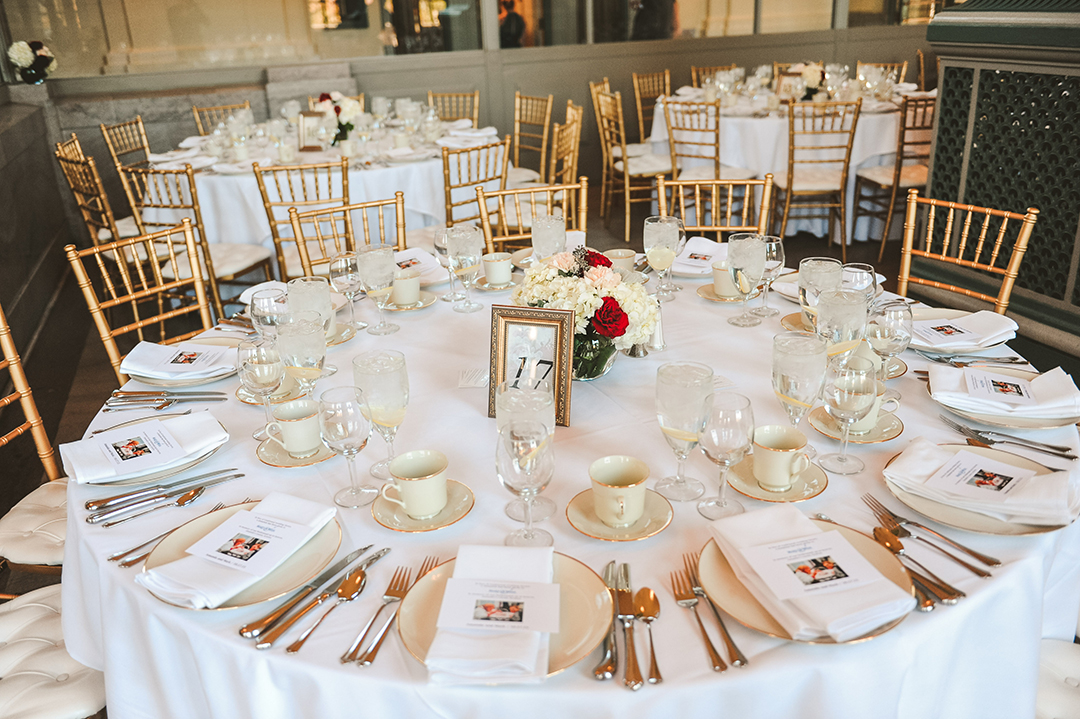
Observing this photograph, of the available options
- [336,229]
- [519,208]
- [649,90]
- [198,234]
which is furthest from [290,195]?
[649,90]

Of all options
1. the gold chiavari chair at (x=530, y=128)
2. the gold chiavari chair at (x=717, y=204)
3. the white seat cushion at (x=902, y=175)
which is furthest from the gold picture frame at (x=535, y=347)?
the white seat cushion at (x=902, y=175)

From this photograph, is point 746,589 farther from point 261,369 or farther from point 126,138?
point 126,138

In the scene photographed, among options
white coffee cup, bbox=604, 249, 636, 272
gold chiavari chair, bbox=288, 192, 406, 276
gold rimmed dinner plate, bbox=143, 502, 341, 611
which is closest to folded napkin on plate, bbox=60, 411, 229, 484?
gold rimmed dinner plate, bbox=143, 502, 341, 611

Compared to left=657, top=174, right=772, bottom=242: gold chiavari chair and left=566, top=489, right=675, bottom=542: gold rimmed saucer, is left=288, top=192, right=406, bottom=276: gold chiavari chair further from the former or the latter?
left=566, top=489, right=675, bottom=542: gold rimmed saucer

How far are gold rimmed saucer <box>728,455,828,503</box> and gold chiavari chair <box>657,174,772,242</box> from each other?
55.4 inches

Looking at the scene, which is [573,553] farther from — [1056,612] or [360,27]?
[360,27]

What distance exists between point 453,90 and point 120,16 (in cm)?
277

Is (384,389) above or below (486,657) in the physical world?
above

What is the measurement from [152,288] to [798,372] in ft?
6.63

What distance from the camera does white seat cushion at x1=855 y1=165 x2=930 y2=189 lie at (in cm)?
484

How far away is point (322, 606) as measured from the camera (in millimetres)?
1084

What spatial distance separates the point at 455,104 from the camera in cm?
634

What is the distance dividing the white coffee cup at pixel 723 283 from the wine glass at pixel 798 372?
793mm

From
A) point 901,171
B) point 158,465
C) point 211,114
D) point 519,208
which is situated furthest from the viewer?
point 211,114
